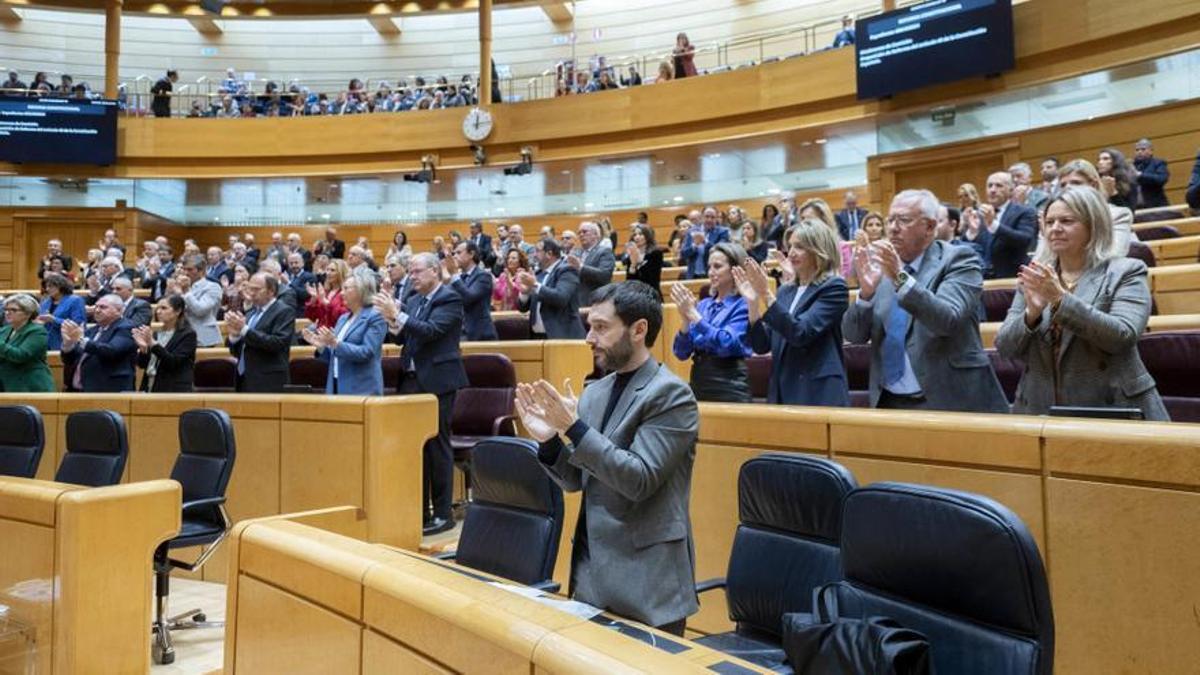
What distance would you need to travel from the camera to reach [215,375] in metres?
5.56

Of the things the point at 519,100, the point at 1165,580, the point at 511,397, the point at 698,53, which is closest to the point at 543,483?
the point at 1165,580

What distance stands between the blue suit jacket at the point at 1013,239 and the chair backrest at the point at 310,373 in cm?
416

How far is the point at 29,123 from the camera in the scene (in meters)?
12.5

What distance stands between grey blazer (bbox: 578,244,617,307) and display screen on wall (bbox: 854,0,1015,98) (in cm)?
549

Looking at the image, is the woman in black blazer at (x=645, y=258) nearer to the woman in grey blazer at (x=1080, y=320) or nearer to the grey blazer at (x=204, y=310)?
the woman in grey blazer at (x=1080, y=320)

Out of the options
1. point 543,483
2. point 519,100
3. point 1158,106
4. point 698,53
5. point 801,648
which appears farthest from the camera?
point 519,100

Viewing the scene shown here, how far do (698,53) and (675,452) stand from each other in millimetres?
11190

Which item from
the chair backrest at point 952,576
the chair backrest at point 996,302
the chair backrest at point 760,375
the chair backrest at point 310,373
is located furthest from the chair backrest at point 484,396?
the chair backrest at point 952,576

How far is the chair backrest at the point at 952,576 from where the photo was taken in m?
1.14

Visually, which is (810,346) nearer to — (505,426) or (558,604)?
(558,604)

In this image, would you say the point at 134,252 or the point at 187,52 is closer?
the point at 134,252

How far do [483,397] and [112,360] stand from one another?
7.47 ft

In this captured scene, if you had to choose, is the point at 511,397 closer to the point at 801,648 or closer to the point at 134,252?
the point at 801,648

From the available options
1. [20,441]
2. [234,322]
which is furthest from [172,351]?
[20,441]
